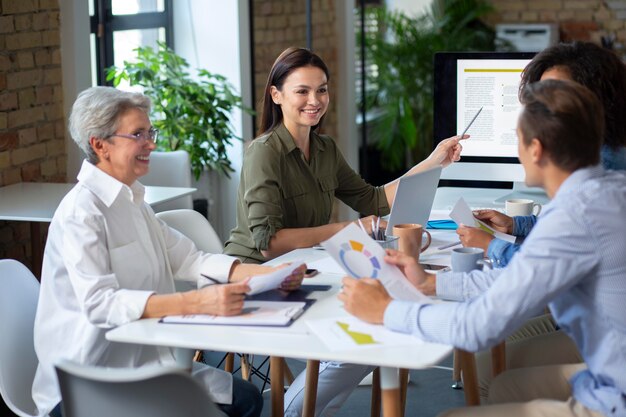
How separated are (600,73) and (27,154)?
8.27 ft

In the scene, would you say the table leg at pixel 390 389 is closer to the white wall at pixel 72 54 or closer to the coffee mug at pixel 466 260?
the coffee mug at pixel 466 260

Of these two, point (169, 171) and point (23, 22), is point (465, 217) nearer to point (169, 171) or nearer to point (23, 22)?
point (169, 171)

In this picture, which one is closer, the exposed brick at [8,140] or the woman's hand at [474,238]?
the woman's hand at [474,238]

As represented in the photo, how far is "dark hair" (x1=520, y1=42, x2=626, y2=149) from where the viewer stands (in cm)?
276

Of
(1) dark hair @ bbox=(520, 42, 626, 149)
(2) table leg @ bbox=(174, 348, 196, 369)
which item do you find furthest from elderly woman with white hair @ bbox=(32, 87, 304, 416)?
(1) dark hair @ bbox=(520, 42, 626, 149)

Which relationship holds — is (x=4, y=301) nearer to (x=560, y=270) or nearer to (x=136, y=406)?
(x=136, y=406)

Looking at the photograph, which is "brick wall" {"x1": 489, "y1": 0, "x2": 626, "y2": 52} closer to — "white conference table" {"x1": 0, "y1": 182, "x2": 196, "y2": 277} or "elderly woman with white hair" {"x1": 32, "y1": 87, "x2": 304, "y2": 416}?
"white conference table" {"x1": 0, "y1": 182, "x2": 196, "y2": 277}

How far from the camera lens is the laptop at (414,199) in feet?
8.98

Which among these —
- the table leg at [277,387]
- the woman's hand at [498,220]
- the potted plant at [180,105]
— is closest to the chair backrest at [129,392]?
the table leg at [277,387]

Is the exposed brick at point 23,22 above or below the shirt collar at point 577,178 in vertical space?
above

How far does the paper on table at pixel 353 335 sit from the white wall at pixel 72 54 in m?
2.59

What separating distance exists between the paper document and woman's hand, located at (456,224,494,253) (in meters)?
0.70

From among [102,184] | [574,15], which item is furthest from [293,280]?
[574,15]

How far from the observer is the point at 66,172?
4.49 meters
